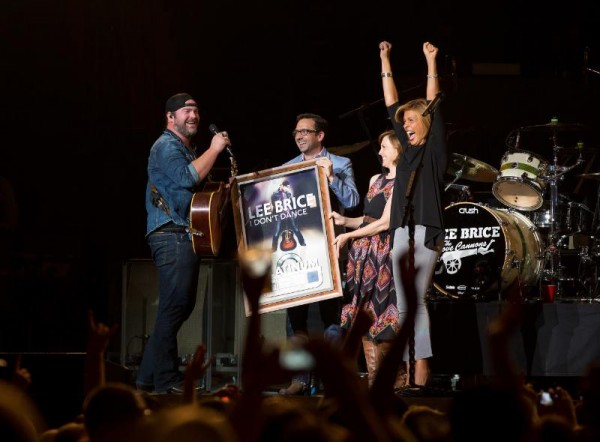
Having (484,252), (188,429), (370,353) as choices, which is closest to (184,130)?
(370,353)

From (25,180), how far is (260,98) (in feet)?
9.20

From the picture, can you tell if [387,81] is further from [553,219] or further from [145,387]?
[553,219]

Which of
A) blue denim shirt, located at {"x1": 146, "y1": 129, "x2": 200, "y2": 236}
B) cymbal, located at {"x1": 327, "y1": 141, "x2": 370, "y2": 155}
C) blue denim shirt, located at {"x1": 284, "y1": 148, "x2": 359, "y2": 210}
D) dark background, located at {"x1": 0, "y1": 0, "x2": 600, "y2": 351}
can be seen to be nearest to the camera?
blue denim shirt, located at {"x1": 146, "y1": 129, "x2": 200, "y2": 236}

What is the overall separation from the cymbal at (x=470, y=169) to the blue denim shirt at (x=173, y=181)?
366 centimetres

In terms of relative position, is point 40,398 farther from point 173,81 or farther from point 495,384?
point 173,81

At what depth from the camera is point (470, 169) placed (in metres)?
9.98

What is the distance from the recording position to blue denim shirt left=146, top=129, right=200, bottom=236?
686 cm

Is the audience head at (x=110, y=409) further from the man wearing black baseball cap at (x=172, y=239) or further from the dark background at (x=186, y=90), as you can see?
the dark background at (x=186, y=90)

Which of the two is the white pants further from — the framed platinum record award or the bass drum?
the bass drum

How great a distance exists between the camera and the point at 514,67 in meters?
12.2

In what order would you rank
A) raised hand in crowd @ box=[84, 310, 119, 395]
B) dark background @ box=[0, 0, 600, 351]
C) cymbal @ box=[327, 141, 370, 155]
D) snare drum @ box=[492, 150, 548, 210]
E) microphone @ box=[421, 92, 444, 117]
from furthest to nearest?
1. cymbal @ box=[327, 141, 370, 155]
2. dark background @ box=[0, 0, 600, 351]
3. snare drum @ box=[492, 150, 548, 210]
4. microphone @ box=[421, 92, 444, 117]
5. raised hand in crowd @ box=[84, 310, 119, 395]

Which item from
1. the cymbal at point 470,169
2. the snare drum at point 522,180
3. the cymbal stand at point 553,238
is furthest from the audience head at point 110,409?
the snare drum at point 522,180

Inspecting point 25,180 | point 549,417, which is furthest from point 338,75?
point 549,417

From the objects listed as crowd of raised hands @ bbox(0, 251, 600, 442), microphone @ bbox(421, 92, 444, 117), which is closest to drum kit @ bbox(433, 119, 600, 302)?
microphone @ bbox(421, 92, 444, 117)
